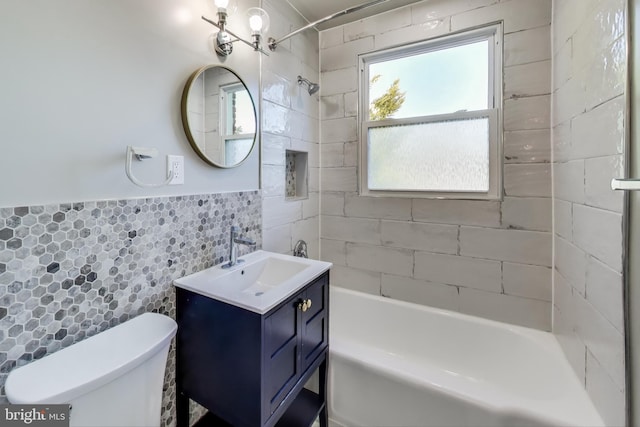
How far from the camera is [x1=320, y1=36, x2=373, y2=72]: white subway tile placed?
6.93ft

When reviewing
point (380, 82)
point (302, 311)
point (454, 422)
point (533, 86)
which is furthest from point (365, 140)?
point (454, 422)

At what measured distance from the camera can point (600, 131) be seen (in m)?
1.04

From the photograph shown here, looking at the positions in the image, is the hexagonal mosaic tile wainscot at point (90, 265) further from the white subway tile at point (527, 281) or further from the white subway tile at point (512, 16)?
the white subway tile at point (512, 16)

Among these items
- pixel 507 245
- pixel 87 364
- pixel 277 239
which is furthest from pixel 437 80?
pixel 87 364

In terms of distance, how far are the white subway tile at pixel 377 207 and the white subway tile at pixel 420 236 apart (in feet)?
0.21

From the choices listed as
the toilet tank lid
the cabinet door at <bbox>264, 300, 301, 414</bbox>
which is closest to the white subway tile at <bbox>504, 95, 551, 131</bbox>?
the cabinet door at <bbox>264, 300, 301, 414</bbox>

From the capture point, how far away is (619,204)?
0.92m

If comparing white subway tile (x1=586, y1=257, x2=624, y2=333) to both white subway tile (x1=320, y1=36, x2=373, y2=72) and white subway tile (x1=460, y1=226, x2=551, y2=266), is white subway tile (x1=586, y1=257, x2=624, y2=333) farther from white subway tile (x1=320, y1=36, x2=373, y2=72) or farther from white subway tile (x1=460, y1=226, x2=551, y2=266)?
white subway tile (x1=320, y1=36, x2=373, y2=72)

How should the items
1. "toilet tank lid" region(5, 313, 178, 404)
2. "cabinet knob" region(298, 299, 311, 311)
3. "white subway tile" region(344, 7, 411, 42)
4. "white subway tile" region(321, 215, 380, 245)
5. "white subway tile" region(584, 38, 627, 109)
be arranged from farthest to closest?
"white subway tile" region(321, 215, 380, 245), "white subway tile" region(344, 7, 411, 42), "cabinet knob" region(298, 299, 311, 311), "white subway tile" region(584, 38, 627, 109), "toilet tank lid" region(5, 313, 178, 404)

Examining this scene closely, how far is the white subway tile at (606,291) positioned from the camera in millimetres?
911

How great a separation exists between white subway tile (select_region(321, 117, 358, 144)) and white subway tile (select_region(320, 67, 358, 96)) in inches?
9.8

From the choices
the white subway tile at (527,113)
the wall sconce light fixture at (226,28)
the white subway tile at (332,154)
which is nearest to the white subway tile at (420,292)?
the white subway tile at (332,154)

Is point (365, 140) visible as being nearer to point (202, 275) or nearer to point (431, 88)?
point (431, 88)

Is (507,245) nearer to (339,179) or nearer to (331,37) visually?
(339,179)
